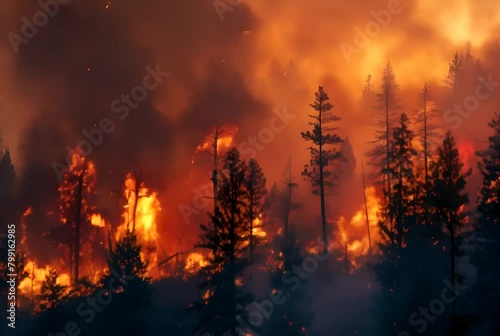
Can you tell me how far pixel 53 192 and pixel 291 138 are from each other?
42.7m

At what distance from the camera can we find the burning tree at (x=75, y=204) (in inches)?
2312

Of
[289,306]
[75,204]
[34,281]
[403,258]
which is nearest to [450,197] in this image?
[403,258]

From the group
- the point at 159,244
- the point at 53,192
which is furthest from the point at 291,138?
the point at 53,192

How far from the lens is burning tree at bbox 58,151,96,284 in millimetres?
58728

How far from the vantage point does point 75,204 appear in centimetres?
5962

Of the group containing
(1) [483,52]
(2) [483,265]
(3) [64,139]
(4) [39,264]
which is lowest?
(2) [483,265]

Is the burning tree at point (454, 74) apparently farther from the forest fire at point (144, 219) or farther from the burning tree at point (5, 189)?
the burning tree at point (5, 189)

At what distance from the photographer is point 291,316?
33906mm

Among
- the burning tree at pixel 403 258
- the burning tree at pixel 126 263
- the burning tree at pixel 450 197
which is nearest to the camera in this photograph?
the burning tree at pixel 450 197

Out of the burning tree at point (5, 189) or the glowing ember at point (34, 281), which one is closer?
the glowing ember at point (34, 281)

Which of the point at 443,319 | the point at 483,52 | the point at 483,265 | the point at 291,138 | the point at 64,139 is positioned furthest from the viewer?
the point at 483,52

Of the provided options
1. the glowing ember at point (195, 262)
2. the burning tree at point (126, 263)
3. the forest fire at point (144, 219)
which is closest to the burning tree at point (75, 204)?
the forest fire at point (144, 219)

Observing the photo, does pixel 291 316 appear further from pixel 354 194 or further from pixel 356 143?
pixel 356 143

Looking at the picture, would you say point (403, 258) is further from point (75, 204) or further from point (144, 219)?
point (75, 204)
